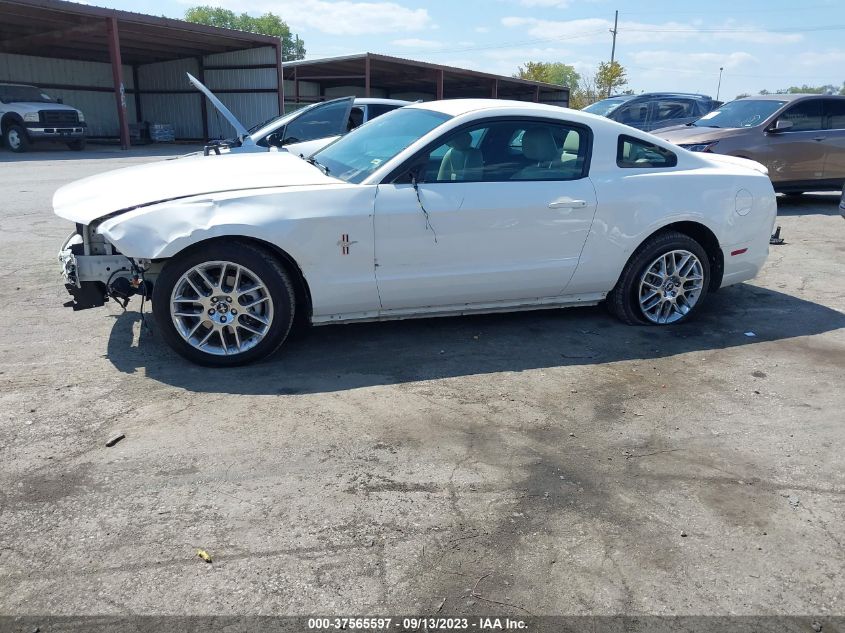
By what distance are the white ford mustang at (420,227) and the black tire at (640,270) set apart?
11 mm

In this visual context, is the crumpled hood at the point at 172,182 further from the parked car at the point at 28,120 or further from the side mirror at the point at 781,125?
the parked car at the point at 28,120

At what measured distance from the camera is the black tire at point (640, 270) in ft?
16.3

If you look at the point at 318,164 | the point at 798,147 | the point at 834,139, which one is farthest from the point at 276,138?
the point at 834,139

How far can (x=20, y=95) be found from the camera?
68.5 ft

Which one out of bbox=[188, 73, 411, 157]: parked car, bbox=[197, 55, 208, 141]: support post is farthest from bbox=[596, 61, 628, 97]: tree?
bbox=[188, 73, 411, 157]: parked car

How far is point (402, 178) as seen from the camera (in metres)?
4.25

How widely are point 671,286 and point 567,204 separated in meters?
1.20

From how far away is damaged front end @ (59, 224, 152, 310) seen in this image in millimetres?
4078

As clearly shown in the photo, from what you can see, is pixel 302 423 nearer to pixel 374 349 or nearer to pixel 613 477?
pixel 374 349

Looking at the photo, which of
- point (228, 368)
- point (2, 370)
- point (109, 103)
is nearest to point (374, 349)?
point (228, 368)

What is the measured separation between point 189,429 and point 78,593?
45.9 inches

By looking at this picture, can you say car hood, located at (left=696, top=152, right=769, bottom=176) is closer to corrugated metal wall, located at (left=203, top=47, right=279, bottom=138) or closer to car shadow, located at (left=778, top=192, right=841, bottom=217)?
car shadow, located at (left=778, top=192, right=841, bottom=217)

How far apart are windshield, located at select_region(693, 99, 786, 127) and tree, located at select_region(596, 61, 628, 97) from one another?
44.0 m

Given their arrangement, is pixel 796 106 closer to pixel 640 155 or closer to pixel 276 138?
A: pixel 640 155
